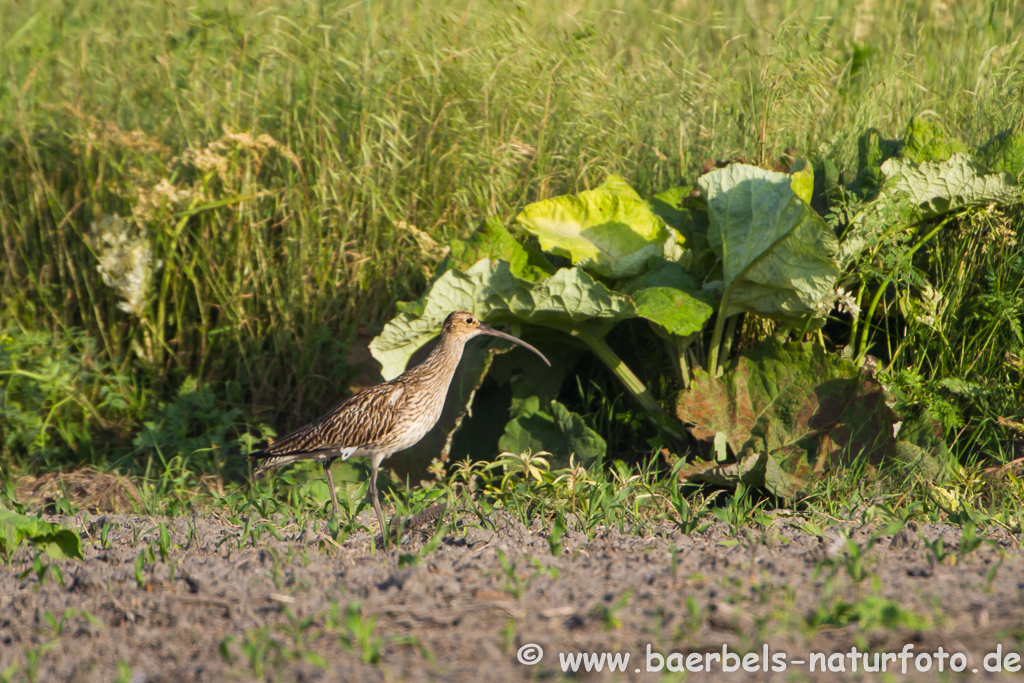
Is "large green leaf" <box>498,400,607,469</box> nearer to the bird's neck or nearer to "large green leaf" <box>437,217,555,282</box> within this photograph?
the bird's neck

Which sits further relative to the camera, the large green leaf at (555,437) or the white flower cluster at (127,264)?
the white flower cluster at (127,264)

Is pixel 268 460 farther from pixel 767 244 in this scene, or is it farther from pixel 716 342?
pixel 767 244

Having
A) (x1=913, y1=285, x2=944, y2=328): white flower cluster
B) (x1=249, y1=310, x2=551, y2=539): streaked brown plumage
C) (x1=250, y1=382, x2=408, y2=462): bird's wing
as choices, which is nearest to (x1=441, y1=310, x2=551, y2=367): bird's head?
(x1=249, y1=310, x2=551, y2=539): streaked brown plumage

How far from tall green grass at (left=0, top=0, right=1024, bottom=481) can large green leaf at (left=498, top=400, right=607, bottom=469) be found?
3.68 ft

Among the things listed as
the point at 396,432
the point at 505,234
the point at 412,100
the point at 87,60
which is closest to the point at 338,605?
the point at 396,432

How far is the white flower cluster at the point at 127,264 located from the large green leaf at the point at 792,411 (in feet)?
10.5

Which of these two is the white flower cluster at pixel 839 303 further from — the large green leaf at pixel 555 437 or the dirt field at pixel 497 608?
the dirt field at pixel 497 608

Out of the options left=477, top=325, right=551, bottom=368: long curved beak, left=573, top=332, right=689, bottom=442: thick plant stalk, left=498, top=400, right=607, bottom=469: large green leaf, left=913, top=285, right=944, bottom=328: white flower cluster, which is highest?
left=913, top=285, right=944, bottom=328: white flower cluster

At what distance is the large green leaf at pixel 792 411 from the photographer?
4.30m

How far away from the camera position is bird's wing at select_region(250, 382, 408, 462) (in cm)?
453

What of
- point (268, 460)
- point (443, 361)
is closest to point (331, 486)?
point (268, 460)

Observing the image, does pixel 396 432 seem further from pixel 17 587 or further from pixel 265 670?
pixel 265 670

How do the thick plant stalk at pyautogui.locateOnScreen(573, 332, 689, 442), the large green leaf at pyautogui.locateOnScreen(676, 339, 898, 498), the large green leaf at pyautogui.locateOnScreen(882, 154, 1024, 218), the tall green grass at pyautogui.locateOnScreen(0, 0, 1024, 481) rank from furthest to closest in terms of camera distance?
the tall green grass at pyautogui.locateOnScreen(0, 0, 1024, 481) < the thick plant stalk at pyautogui.locateOnScreen(573, 332, 689, 442) < the large green leaf at pyautogui.locateOnScreen(882, 154, 1024, 218) < the large green leaf at pyautogui.locateOnScreen(676, 339, 898, 498)

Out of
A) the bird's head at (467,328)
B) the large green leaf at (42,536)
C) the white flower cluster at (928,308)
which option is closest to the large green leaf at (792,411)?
the white flower cluster at (928,308)
